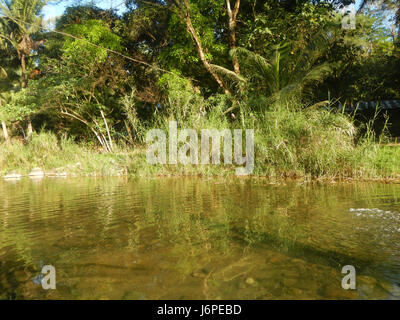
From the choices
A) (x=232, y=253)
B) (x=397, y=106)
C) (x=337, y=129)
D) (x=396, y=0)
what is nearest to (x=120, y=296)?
(x=232, y=253)

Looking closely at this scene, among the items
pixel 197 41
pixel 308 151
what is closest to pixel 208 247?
pixel 308 151

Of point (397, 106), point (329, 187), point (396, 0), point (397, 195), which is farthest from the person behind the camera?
point (397, 106)

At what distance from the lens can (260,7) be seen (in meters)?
12.0

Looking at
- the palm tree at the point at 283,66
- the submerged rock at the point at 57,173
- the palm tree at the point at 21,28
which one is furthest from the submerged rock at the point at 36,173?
the palm tree at the point at 21,28

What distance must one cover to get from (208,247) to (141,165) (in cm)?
567

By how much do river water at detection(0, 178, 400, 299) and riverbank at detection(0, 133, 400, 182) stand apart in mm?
1306

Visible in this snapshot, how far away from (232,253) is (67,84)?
11.8 metres

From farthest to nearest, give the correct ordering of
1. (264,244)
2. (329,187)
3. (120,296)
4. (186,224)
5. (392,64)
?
(392,64), (329,187), (186,224), (264,244), (120,296)

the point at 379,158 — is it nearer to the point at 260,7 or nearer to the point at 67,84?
the point at 260,7

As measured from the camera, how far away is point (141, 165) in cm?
771

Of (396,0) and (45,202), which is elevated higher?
(396,0)

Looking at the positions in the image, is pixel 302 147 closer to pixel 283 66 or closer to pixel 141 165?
pixel 141 165

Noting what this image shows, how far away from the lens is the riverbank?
5.56 meters

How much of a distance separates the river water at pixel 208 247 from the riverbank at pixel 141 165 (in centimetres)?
131
